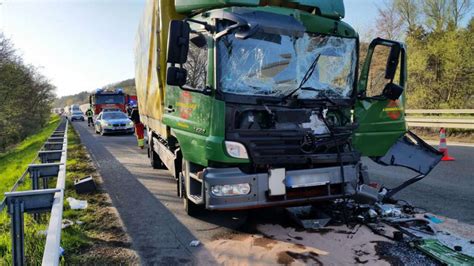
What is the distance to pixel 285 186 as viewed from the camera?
430 cm

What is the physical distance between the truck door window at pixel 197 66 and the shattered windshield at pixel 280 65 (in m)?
0.29

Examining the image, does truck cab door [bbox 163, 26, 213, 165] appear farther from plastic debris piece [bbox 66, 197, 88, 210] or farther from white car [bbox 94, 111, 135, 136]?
white car [bbox 94, 111, 135, 136]

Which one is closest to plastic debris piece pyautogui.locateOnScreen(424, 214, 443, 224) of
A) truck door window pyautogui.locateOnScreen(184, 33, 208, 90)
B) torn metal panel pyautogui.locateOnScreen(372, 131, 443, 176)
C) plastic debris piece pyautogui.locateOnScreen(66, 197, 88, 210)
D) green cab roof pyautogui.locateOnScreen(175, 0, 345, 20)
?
torn metal panel pyautogui.locateOnScreen(372, 131, 443, 176)

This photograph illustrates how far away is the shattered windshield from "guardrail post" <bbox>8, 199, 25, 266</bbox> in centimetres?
240

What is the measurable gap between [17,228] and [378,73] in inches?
197

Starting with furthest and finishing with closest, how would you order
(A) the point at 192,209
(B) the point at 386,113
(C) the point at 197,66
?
(B) the point at 386,113
(A) the point at 192,209
(C) the point at 197,66

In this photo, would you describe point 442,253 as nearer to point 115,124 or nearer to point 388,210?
point 388,210

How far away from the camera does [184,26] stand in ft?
13.4

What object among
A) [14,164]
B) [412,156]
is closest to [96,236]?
[412,156]

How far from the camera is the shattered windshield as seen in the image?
4379 millimetres

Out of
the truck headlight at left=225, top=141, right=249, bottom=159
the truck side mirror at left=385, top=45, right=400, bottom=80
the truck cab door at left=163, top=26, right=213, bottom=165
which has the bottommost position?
the truck headlight at left=225, top=141, right=249, bottom=159

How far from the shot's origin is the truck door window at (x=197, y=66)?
4531mm

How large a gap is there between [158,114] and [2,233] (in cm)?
303

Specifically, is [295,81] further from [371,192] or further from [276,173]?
[371,192]
